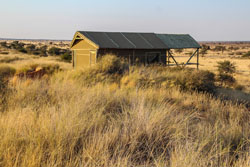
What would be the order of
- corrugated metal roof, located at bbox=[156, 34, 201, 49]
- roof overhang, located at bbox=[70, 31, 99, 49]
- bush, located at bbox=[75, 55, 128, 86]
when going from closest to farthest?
bush, located at bbox=[75, 55, 128, 86]
roof overhang, located at bbox=[70, 31, 99, 49]
corrugated metal roof, located at bbox=[156, 34, 201, 49]

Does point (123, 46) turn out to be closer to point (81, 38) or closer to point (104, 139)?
point (81, 38)

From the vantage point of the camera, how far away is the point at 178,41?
2488cm

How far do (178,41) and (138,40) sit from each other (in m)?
4.76

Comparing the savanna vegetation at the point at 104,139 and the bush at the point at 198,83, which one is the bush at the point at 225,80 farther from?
the savanna vegetation at the point at 104,139

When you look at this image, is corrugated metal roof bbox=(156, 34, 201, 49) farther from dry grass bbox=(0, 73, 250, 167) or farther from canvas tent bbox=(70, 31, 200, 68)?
dry grass bbox=(0, 73, 250, 167)

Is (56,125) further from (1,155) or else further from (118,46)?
(118,46)

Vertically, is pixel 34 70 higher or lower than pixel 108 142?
higher

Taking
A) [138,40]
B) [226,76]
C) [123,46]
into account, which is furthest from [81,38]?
[226,76]

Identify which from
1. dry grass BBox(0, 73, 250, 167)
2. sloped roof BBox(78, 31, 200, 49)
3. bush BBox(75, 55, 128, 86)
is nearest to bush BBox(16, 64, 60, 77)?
bush BBox(75, 55, 128, 86)

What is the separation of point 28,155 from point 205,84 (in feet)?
32.0

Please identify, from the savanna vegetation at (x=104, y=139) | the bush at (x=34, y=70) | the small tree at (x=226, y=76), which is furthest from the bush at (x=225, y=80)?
the savanna vegetation at (x=104, y=139)

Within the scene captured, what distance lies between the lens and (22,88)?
6.71 m

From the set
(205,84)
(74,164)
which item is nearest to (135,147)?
(74,164)

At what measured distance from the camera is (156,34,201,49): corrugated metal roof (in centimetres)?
2388
